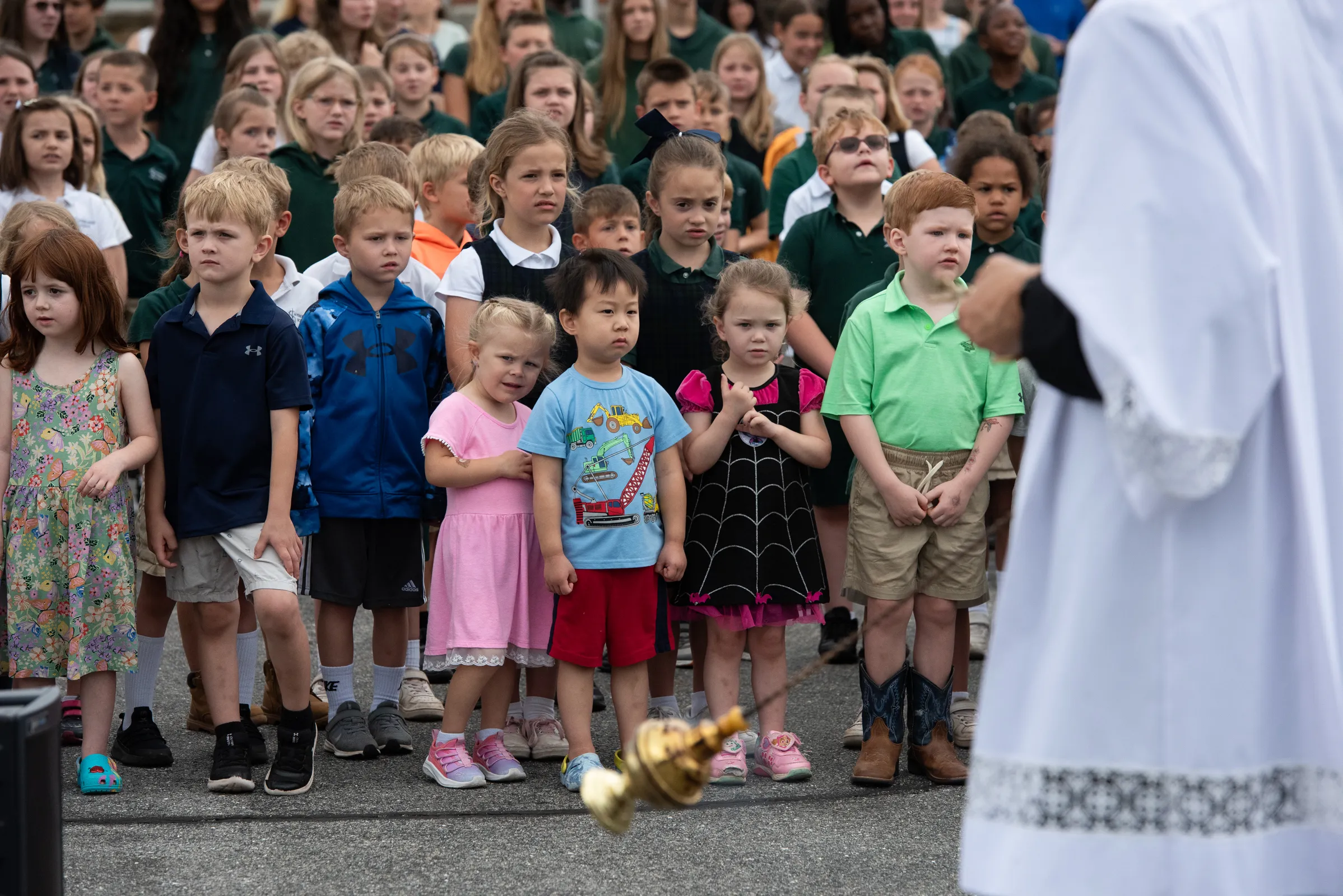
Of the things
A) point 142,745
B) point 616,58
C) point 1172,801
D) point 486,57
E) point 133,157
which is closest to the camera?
point 1172,801

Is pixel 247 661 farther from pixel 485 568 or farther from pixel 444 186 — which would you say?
pixel 444 186

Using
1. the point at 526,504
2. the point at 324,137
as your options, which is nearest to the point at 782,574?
the point at 526,504

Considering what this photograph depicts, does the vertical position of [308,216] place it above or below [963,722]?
above

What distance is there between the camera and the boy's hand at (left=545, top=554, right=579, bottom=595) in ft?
15.5

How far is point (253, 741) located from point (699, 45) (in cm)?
594

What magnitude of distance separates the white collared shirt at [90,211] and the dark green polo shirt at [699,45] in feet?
12.5

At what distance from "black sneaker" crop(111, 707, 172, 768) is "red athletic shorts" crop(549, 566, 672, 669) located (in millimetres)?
1249

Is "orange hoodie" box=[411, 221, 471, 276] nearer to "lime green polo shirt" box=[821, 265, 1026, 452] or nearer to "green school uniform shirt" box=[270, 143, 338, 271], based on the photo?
"green school uniform shirt" box=[270, 143, 338, 271]

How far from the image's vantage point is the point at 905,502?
4801 millimetres

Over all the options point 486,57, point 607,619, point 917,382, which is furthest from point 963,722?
point 486,57

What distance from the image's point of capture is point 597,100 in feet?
26.9

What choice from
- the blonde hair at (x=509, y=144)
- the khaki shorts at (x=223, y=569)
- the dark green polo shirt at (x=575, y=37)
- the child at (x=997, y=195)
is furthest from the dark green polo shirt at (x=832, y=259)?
the dark green polo shirt at (x=575, y=37)

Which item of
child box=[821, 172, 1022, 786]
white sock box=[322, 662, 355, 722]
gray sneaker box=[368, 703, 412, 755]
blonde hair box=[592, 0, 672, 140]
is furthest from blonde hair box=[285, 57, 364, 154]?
child box=[821, 172, 1022, 786]

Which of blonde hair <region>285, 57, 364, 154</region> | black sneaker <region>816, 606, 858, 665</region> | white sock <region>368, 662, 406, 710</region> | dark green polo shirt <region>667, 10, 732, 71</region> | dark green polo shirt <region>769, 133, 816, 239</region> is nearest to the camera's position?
white sock <region>368, 662, 406, 710</region>
